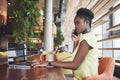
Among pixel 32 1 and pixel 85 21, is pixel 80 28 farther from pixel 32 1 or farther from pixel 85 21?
pixel 32 1

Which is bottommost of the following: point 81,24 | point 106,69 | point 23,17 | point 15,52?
point 106,69

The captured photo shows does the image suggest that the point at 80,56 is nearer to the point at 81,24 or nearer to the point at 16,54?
the point at 81,24

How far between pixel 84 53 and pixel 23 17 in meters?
3.20

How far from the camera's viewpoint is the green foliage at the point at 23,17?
4830 mm

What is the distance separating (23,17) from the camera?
4.89 meters

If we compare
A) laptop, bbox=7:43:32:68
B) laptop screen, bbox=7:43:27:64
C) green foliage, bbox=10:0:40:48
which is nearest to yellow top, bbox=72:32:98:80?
laptop, bbox=7:43:32:68

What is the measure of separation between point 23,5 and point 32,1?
0.68 ft

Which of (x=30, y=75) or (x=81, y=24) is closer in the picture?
(x=30, y=75)

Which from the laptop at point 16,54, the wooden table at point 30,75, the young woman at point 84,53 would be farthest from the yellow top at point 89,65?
the laptop at point 16,54

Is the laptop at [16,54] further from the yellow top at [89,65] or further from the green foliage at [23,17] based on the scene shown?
the green foliage at [23,17]

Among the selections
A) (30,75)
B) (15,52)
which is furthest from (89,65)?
(15,52)

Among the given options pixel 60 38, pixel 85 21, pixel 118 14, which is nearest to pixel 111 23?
pixel 118 14

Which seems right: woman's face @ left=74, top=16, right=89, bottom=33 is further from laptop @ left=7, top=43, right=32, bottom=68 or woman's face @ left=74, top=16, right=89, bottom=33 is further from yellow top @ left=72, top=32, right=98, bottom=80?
laptop @ left=7, top=43, right=32, bottom=68

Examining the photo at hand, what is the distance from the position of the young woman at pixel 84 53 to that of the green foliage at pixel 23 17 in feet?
9.30
